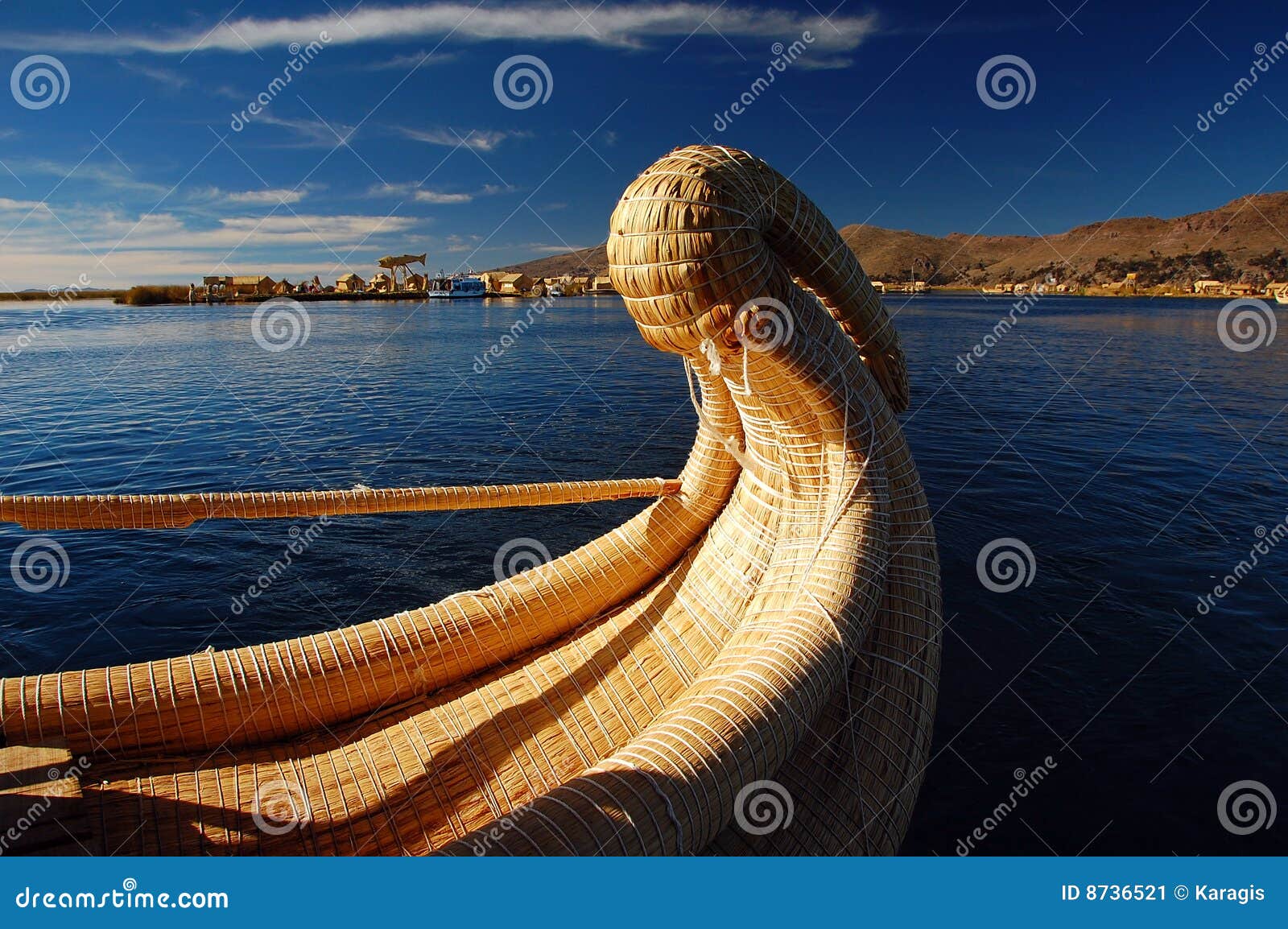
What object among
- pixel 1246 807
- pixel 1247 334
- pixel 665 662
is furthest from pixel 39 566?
pixel 1247 334

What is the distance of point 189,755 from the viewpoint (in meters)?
3.19

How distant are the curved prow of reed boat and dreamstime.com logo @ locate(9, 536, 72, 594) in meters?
4.95

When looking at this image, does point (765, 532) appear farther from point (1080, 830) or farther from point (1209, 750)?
point (1209, 750)

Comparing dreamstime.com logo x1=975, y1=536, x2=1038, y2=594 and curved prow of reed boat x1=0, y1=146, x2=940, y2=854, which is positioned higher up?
dreamstime.com logo x1=975, y1=536, x2=1038, y2=594

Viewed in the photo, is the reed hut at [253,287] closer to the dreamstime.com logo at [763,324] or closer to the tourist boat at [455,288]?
the tourist boat at [455,288]

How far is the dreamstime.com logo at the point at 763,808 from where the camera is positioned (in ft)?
7.55

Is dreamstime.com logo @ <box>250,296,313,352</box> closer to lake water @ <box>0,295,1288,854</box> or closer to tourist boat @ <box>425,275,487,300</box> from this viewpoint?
lake water @ <box>0,295,1288,854</box>

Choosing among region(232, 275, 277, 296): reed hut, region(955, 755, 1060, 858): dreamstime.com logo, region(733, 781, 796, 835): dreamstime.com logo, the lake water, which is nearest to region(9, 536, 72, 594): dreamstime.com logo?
the lake water

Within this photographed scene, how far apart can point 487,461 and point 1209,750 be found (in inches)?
364

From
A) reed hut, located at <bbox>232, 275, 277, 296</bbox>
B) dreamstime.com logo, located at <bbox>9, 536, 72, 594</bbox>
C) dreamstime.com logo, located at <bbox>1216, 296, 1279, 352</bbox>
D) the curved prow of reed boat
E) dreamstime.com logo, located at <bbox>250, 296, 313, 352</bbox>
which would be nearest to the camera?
the curved prow of reed boat

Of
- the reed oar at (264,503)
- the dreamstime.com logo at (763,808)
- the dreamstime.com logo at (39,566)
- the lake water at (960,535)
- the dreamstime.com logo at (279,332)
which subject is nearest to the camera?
the dreamstime.com logo at (763,808)

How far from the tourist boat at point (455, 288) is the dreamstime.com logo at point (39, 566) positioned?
275 ft

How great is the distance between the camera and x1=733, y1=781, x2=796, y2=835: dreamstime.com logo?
90.6 inches

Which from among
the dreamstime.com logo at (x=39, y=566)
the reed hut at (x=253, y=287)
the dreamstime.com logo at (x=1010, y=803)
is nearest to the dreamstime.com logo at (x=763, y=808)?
the dreamstime.com logo at (x=1010, y=803)
